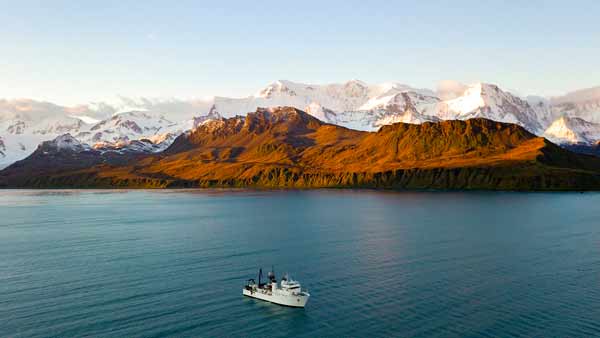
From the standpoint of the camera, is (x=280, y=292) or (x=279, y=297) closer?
(x=280, y=292)

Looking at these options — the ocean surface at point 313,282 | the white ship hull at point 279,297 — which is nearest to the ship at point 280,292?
the white ship hull at point 279,297

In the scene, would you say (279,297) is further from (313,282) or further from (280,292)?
(313,282)

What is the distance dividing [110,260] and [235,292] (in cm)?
4279

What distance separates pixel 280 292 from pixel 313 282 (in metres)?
13.8

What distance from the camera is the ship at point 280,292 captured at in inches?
3324

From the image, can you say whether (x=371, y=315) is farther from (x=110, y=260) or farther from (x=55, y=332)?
(x=110, y=260)

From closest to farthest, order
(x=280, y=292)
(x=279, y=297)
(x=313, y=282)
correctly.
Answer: (x=280, y=292)
(x=279, y=297)
(x=313, y=282)

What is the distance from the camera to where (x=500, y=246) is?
139625mm

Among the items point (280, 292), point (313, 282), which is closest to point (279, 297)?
point (280, 292)

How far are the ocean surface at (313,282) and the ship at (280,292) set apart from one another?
141 cm

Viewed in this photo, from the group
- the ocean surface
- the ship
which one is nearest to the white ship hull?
the ship

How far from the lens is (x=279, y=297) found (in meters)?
87.3

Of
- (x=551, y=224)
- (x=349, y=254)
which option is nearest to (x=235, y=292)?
(x=349, y=254)

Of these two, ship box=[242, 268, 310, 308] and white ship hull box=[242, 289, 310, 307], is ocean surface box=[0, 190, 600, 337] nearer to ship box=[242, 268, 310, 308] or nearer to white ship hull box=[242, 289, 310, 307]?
white ship hull box=[242, 289, 310, 307]
